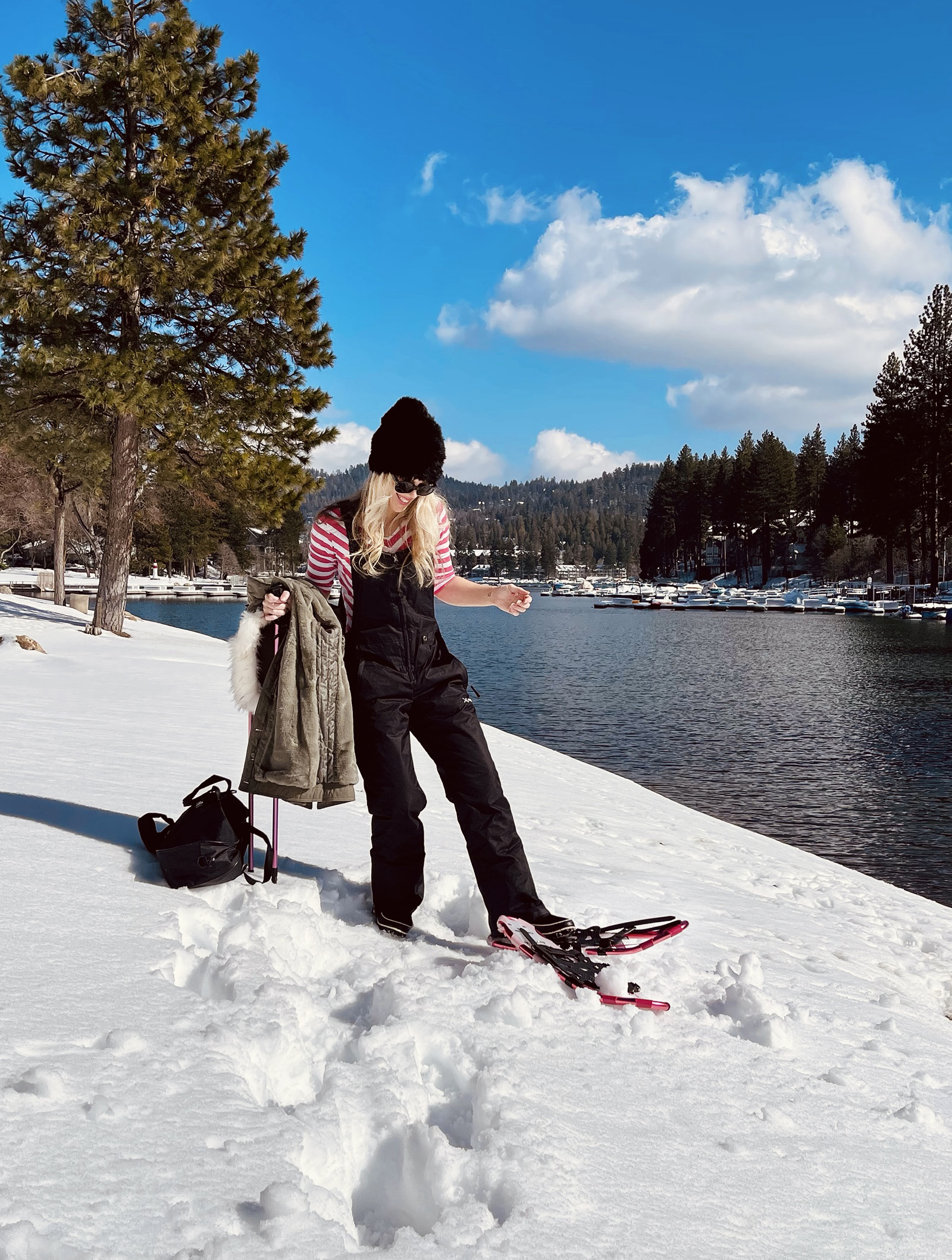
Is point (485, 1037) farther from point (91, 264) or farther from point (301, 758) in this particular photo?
point (91, 264)

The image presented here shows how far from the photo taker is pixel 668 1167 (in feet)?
8.29

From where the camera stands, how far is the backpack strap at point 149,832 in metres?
4.35

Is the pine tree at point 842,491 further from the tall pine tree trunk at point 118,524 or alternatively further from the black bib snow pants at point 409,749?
the black bib snow pants at point 409,749

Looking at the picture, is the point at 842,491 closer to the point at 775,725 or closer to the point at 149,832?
the point at 775,725

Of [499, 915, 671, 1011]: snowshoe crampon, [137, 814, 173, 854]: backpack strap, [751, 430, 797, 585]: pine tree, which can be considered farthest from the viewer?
[751, 430, 797, 585]: pine tree

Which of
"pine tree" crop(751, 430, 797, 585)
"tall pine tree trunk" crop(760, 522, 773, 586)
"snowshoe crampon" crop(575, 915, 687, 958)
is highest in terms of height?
"pine tree" crop(751, 430, 797, 585)

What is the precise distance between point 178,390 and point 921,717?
59.0 ft

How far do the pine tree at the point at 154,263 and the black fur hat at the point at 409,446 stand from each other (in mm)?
14669

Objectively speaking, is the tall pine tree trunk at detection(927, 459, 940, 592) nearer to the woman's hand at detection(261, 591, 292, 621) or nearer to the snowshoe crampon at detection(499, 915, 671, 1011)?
the snowshoe crampon at detection(499, 915, 671, 1011)

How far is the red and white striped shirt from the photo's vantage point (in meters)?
3.98

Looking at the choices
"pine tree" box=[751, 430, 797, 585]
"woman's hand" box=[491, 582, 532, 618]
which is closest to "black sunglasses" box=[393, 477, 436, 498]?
"woman's hand" box=[491, 582, 532, 618]

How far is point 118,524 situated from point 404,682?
55.9 ft

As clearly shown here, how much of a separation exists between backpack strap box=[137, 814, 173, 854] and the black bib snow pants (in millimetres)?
1130

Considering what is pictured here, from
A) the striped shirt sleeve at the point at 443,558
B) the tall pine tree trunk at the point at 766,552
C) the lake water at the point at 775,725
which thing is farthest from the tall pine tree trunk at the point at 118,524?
the tall pine tree trunk at the point at 766,552
